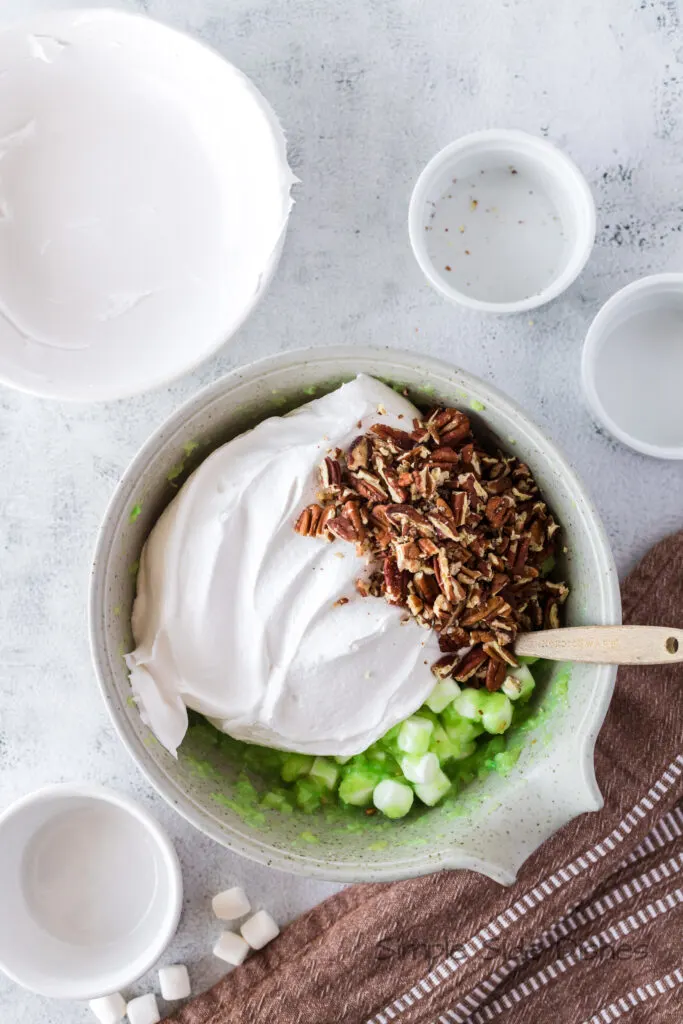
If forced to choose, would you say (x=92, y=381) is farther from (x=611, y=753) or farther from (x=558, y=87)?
(x=611, y=753)

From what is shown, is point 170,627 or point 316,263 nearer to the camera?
point 170,627

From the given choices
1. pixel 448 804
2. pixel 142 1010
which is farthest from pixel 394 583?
pixel 142 1010

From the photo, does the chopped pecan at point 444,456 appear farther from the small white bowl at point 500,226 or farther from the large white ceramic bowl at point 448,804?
the small white bowl at point 500,226

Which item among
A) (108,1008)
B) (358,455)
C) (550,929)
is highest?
(358,455)

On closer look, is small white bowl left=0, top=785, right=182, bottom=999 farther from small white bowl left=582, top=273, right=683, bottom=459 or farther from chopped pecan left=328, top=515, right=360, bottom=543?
small white bowl left=582, top=273, right=683, bottom=459

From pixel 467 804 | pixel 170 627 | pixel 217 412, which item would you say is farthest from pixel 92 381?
pixel 467 804

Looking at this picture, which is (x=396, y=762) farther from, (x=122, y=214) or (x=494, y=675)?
(x=122, y=214)
